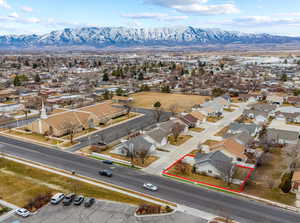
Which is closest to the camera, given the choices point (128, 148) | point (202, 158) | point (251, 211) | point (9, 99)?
point (251, 211)

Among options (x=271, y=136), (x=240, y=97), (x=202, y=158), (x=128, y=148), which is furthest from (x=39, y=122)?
(x=240, y=97)

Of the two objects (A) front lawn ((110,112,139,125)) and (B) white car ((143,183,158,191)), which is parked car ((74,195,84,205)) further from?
(A) front lawn ((110,112,139,125))

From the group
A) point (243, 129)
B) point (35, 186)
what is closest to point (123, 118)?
point (243, 129)

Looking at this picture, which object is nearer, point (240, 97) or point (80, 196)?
point (80, 196)

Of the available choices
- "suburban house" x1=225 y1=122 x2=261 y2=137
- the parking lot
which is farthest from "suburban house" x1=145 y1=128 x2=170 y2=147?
the parking lot

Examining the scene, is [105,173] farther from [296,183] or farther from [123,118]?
[123,118]

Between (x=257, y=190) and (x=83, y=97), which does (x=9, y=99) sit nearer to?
(x=83, y=97)

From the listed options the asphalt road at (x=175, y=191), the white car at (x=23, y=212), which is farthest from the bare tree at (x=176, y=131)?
the white car at (x=23, y=212)
